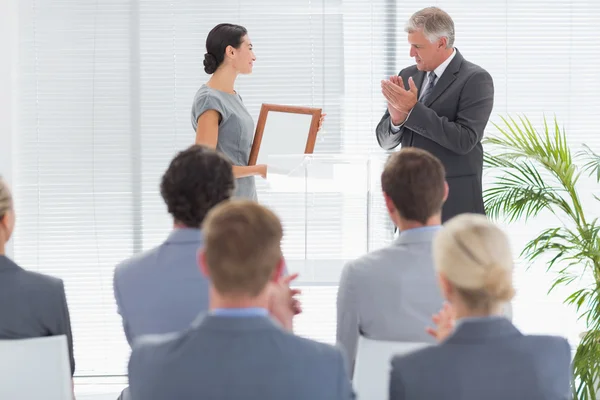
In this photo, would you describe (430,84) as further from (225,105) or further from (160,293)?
(160,293)

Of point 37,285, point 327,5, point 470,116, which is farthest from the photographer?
point 327,5

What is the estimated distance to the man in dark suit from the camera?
10.5 ft

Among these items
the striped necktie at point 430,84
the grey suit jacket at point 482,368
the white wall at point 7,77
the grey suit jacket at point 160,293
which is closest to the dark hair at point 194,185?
the grey suit jacket at point 160,293

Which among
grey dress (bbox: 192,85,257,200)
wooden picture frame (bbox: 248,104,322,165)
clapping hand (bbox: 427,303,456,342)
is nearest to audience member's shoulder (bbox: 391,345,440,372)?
clapping hand (bbox: 427,303,456,342)

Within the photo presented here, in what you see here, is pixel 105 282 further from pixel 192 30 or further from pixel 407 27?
pixel 407 27

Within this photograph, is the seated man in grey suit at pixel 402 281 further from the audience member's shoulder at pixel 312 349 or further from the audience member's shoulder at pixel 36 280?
the audience member's shoulder at pixel 36 280

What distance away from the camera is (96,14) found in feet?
14.4

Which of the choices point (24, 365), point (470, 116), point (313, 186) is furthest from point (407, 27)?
point (24, 365)

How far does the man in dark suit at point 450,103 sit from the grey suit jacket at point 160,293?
162 centimetres

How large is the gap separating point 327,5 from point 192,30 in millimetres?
768

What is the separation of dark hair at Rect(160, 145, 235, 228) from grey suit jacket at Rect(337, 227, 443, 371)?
38 cm

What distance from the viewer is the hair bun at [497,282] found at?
1402mm

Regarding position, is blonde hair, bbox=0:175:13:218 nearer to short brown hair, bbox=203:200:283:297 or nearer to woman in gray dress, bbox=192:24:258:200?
short brown hair, bbox=203:200:283:297

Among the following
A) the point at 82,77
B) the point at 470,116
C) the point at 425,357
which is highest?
the point at 82,77
